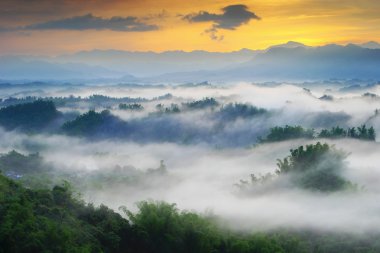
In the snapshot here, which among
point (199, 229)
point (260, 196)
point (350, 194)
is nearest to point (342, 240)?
point (350, 194)

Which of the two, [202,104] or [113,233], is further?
[202,104]

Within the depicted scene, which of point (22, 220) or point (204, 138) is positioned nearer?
point (22, 220)

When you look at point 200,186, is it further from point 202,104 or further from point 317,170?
point 202,104

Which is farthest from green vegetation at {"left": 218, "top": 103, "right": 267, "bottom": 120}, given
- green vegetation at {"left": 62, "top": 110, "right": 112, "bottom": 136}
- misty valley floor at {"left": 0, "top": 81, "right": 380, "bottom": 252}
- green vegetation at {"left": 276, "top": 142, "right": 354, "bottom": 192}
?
green vegetation at {"left": 276, "top": 142, "right": 354, "bottom": 192}

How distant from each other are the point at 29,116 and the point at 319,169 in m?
127

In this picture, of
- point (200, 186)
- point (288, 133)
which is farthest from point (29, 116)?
point (288, 133)

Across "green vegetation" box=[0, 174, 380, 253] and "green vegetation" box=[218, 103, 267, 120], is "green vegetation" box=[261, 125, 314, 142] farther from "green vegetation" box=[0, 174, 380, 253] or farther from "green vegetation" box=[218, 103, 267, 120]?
"green vegetation" box=[218, 103, 267, 120]

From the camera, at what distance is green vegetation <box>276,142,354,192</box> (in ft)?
137

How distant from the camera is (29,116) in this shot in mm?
153875

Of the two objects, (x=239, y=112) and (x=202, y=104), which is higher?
(x=202, y=104)

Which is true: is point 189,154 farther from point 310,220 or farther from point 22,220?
point 22,220

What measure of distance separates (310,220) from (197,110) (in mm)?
116898

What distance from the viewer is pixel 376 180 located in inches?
1895

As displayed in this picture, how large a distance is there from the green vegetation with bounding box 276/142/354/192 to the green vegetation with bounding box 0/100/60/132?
115521 mm
